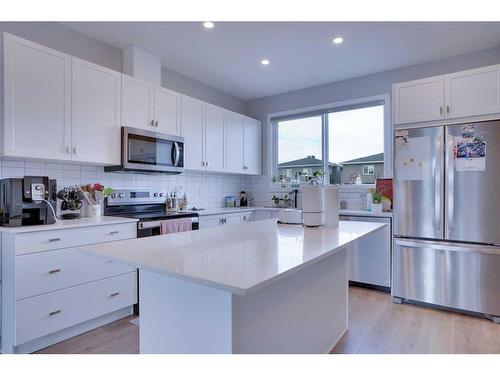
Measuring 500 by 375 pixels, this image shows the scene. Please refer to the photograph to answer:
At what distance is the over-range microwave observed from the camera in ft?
9.71

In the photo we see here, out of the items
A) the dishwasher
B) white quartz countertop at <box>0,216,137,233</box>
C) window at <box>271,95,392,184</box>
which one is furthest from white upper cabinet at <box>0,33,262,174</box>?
the dishwasher

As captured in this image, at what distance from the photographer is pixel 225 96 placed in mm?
4734

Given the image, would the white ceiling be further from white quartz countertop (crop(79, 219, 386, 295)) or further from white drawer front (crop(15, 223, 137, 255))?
white quartz countertop (crop(79, 219, 386, 295))

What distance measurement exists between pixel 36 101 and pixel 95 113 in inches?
18.2

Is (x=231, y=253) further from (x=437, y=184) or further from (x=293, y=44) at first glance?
(x=293, y=44)

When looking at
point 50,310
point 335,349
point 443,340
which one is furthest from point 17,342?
point 443,340

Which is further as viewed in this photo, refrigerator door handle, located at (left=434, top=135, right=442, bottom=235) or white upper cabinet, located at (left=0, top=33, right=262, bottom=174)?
refrigerator door handle, located at (left=434, top=135, right=442, bottom=235)

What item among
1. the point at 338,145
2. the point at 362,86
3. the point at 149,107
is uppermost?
the point at 362,86

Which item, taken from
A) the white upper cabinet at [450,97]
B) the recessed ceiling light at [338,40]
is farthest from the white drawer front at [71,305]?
the white upper cabinet at [450,97]

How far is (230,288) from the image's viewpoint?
0.88m

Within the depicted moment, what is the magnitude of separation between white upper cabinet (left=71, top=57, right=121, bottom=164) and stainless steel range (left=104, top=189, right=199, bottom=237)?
0.51 meters

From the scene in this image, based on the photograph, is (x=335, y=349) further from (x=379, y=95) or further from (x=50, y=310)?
(x=379, y=95)

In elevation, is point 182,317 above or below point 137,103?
below

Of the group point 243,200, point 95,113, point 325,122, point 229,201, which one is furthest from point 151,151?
point 325,122
